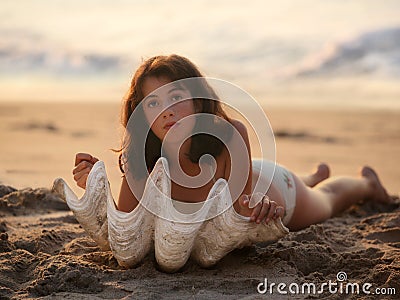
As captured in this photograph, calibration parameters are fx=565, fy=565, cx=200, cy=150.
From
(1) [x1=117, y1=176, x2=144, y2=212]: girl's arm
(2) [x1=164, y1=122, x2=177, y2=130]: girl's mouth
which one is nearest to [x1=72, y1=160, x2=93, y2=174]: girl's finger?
(1) [x1=117, y1=176, x2=144, y2=212]: girl's arm

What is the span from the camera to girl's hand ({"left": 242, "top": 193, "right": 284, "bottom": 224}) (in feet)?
9.02

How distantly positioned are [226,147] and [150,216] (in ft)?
2.38

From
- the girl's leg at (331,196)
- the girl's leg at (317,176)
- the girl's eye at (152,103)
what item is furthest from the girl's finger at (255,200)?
the girl's leg at (317,176)

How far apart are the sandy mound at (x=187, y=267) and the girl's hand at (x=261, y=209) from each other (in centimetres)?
28

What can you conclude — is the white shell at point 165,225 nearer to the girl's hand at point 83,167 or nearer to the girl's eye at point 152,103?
the girl's hand at point 83,167

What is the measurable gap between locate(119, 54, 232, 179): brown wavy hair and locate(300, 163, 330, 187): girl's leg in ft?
6.82

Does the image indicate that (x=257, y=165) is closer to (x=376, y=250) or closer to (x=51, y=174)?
(x=376, y=250)

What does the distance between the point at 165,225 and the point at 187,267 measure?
36 cm

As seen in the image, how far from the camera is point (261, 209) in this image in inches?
108

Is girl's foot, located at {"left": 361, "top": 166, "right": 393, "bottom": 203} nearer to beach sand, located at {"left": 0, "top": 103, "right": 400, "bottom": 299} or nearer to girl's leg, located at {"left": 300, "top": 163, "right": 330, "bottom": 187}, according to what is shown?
beach sand, located at {"left": 0, "top": 103, "right": 400, "bottom": 299}

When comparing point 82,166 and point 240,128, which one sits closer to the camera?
point 82,166

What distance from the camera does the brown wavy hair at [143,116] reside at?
3.20 metres

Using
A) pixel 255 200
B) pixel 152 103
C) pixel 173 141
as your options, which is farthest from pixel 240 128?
pixel 255 200

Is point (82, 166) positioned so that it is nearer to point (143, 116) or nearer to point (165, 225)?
point (143, 116)
